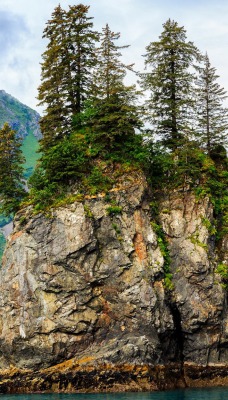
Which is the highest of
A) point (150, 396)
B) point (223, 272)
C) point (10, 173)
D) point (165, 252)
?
point (10, 173)

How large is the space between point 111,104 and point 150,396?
24.8m

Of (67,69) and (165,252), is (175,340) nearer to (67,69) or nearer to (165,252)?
(165,252)

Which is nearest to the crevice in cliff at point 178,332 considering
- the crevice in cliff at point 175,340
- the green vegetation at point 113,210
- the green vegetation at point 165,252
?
the crevice in cliff at point 175,340

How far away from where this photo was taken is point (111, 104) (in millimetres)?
49219

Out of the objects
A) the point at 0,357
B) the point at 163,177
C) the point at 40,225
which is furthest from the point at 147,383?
the point at 163,177

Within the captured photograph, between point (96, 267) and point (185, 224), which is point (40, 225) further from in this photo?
point (185, 224)

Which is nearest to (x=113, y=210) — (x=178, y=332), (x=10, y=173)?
(x=178, y=332)

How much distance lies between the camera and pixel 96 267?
45.4 metres

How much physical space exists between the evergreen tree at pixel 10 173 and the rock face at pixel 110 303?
4877mm

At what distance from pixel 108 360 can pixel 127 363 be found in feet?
4.79

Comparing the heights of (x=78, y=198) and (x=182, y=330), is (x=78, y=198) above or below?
above

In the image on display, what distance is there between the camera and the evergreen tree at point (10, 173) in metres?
52.5

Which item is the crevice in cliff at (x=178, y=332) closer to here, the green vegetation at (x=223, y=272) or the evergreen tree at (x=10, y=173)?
the green vegetation at (x=223, y=272)

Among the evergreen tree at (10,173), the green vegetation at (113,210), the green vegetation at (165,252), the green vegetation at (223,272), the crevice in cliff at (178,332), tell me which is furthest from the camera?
the evergreen tree at (10,173)
